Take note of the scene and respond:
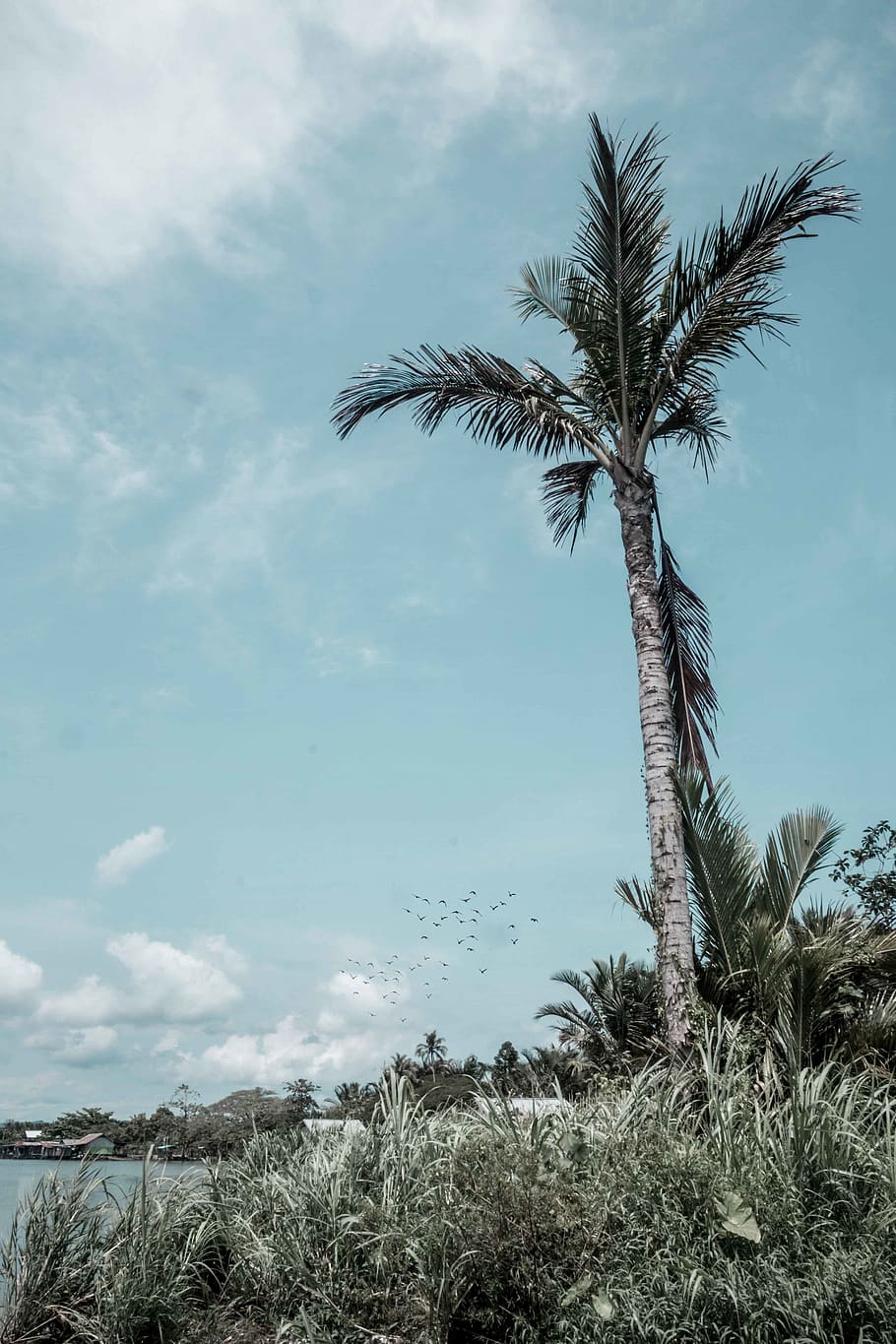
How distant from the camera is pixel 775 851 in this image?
29.9 feet

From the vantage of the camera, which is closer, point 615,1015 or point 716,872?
point 716,872

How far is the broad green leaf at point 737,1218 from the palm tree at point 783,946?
225cm

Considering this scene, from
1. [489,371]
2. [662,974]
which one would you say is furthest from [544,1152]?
[489,371]

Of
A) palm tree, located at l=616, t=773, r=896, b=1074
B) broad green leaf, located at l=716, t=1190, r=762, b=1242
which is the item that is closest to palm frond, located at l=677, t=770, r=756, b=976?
palm tree, located at l=616, t=773, r=896, b=1074

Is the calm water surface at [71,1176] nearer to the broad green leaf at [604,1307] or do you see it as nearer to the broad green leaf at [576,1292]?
the broad green leaf at [576,1292]

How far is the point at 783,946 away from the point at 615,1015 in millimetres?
6394

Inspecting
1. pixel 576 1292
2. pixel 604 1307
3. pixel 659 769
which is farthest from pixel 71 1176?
pixel 659 769

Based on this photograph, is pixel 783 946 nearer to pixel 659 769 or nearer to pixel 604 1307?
pixel 659 769

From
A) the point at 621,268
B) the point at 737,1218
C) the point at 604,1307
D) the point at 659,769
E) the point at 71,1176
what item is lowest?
the point at 604,1307

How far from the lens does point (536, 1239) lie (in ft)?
16.1

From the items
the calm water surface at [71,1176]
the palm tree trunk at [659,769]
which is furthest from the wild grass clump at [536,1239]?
the palm tree trunk at [659,769]

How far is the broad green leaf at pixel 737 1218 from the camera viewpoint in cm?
459

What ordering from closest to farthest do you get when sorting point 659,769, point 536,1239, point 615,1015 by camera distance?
point 536,1239, point 659,769, point 615,1015

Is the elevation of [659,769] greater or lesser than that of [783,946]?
greater
